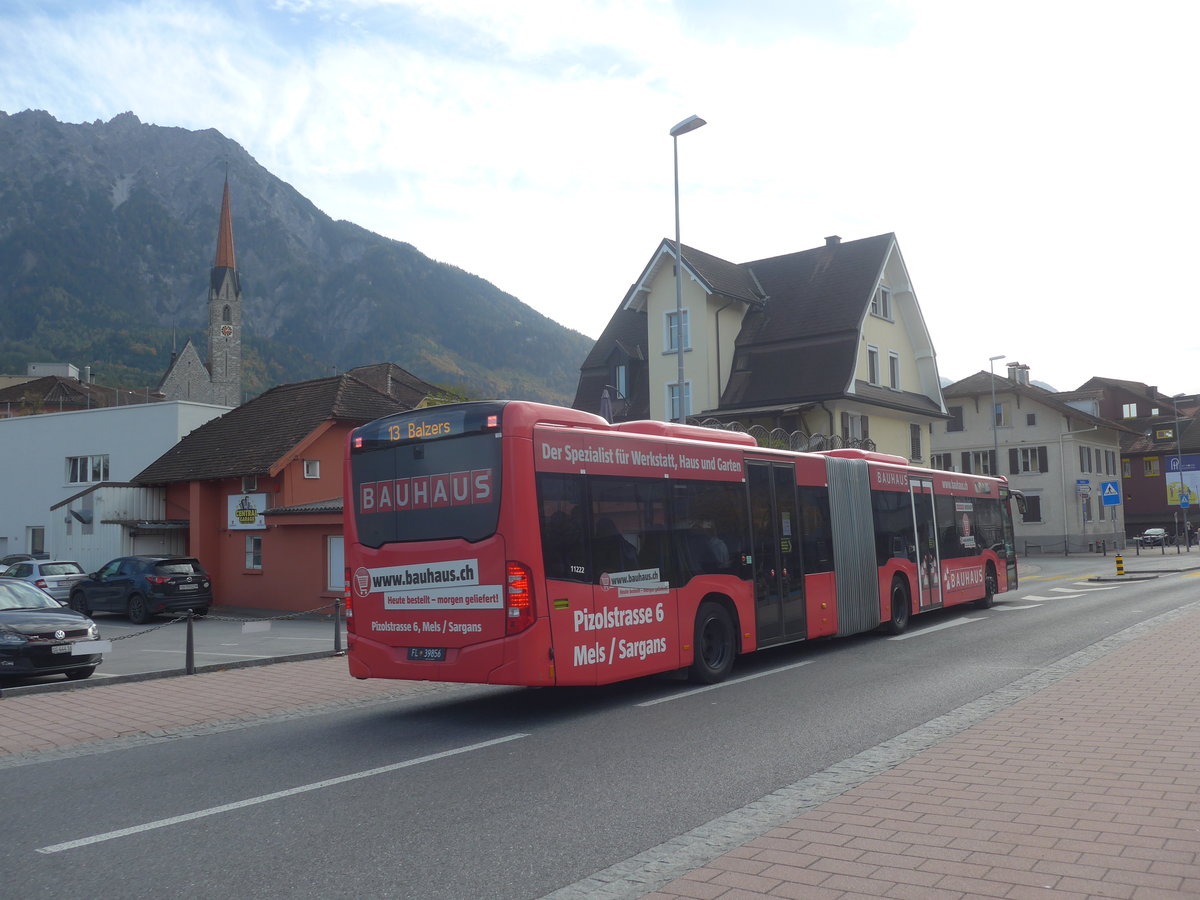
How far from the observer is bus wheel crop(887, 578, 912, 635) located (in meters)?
17.7

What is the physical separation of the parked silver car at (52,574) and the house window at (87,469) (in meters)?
7.51

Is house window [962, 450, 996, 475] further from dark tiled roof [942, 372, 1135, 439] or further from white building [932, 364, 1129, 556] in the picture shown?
dark tiled roof [942, 372, 1135, 439]

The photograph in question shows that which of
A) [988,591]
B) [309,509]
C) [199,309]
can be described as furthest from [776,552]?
[199,309]

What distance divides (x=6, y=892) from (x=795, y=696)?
7.79m

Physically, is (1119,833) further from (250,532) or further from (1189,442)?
(1189,442)

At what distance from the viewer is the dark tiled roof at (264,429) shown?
31844mm

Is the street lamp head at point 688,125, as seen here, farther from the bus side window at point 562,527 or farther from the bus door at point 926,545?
the bus side window at point 562,527

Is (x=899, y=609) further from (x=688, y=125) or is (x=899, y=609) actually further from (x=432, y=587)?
(x=688, y=125)

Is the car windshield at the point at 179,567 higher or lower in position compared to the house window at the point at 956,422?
lower

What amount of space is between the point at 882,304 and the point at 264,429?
24503 millimetres

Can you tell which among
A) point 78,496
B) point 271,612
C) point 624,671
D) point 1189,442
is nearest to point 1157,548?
point 1189,442

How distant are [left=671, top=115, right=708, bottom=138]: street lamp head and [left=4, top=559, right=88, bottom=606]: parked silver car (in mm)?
21004

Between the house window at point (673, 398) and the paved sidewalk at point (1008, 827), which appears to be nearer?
the paved sidewalk at point (1008, 827)

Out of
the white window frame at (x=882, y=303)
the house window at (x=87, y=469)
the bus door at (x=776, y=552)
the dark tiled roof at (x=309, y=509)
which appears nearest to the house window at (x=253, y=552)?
the dark tiled roof at (x=309, y=509)
